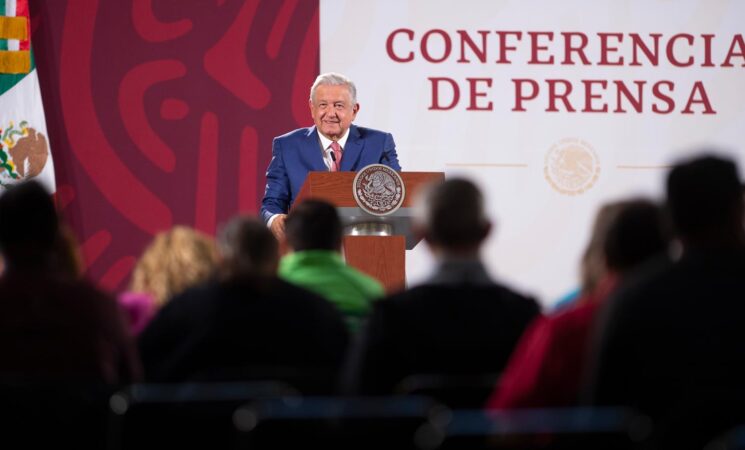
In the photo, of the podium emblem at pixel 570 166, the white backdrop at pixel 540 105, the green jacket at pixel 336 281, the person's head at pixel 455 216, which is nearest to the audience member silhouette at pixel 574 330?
the person's head at pixel 455 216

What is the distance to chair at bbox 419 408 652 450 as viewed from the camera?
1993 mm

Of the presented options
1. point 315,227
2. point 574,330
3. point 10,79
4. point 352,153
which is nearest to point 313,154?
point 352,153

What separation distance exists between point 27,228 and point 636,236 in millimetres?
1259

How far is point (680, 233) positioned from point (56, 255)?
1.30 m

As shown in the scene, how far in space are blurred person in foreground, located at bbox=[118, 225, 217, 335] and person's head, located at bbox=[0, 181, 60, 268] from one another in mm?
497

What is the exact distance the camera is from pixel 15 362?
2.46 meters

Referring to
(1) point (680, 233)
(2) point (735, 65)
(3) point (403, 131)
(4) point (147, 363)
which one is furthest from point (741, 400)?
(2) point (735, 65)

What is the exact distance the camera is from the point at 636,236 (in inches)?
97.7

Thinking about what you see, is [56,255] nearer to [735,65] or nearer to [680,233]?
[680,233]

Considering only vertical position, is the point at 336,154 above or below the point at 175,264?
above

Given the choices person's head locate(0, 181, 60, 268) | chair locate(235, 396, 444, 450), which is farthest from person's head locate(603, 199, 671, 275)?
person's head locate(0, 181, 60, 268)

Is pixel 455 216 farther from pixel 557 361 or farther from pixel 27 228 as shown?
pixel 27 228

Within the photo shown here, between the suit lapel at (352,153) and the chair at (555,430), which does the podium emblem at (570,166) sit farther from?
the chair at (555,430)

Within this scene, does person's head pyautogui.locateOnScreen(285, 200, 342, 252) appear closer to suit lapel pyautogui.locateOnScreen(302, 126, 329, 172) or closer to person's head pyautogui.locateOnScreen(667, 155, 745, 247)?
person's head pyautogui.locateOnScreen(667, 155, 745, 247)
